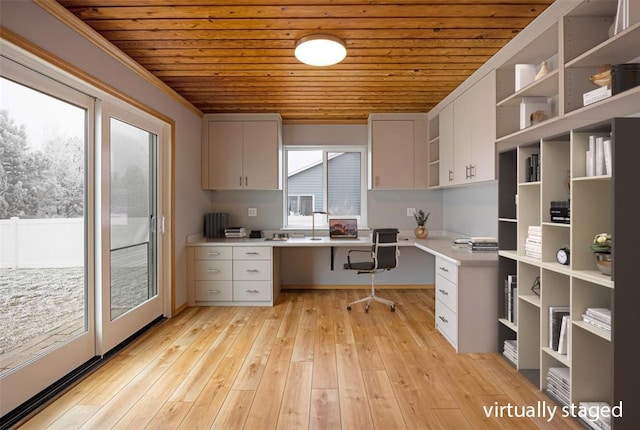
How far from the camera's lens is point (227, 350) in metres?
2.84

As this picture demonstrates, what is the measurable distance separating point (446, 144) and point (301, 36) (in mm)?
2104

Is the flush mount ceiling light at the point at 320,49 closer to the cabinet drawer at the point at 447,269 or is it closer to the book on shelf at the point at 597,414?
the cabinet drawer at the point at 447,269

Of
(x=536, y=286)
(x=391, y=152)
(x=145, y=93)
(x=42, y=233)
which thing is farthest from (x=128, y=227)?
(x=536, y=286)

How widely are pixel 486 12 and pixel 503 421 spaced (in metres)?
2.42

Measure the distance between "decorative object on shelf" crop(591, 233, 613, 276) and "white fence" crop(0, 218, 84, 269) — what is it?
9.98 feet

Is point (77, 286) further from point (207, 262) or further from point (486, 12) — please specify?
point (486, 12)

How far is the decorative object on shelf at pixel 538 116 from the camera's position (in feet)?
7.99

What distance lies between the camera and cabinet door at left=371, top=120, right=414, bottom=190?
4.55 metres

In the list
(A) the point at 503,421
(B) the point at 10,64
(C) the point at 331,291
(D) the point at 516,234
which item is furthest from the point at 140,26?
(C) the point at 331,291

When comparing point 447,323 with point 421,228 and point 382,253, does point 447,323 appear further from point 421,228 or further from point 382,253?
point 421,228

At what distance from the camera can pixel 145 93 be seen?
3.14 metres

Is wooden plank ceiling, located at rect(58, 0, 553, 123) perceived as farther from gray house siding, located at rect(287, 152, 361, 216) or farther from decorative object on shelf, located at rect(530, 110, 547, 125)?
gray house siding, located at rect(287, 152, 361, 216)

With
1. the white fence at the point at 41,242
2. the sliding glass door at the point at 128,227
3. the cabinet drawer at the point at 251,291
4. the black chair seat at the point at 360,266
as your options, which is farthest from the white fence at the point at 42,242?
the black chair seat at the point at 360,266

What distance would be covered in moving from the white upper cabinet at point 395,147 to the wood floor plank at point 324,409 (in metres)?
2.85
